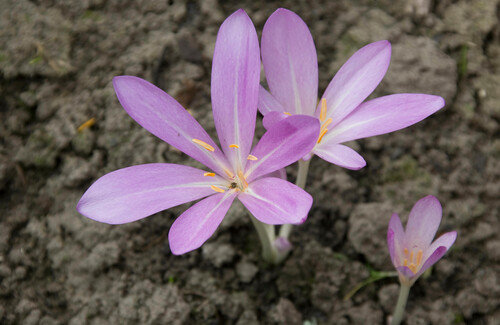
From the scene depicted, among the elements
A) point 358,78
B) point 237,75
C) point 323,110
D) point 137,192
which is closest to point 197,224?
point 137,192

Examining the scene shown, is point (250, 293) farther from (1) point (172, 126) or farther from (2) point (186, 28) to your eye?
(2) point (186, 28)

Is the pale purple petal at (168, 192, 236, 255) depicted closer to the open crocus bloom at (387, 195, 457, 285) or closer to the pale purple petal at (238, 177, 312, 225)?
the pale purple petal at (238, 177, 312, 225)

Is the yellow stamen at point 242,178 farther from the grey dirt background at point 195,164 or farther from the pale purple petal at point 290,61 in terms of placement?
the grey dirt background at point 195,164

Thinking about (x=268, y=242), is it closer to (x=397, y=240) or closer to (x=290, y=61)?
(x=397, y=240)

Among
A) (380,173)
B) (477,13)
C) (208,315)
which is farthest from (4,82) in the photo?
(477,13)

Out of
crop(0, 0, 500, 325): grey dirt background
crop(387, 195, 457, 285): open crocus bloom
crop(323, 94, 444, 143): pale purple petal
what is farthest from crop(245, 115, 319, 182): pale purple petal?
crop(0, 0, 500, 325): grey dirt background
